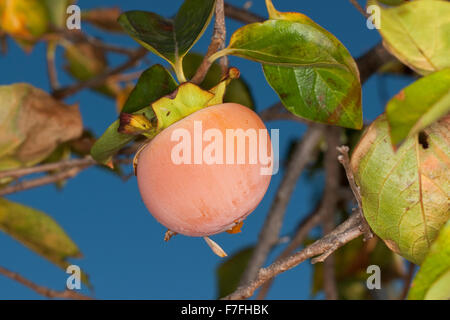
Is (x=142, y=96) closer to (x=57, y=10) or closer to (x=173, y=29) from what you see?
(x=173, y=29)

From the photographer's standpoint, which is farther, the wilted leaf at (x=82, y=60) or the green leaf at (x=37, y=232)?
the wilted leaf at (x=82, y=60)

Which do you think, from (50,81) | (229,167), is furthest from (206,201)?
(50,81)

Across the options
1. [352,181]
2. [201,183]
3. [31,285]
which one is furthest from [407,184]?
[31,285]

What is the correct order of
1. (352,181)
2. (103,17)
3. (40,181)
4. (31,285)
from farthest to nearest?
(103,17) → (40,181) → (31,285) → (352,181)

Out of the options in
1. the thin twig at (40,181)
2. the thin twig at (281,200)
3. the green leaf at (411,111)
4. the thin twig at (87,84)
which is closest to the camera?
the green leaf at (411,111)

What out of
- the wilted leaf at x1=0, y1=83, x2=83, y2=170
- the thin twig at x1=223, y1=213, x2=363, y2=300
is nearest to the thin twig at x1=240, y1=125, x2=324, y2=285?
the wilted leaf at x1=0, y1=83, x2=83, y2=170

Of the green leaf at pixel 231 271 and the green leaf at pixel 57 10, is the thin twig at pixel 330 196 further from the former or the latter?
the green leaf at pixel 57 10

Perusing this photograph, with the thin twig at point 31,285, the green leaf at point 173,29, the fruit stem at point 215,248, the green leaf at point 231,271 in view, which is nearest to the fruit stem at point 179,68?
the green leaf at point 173,29
